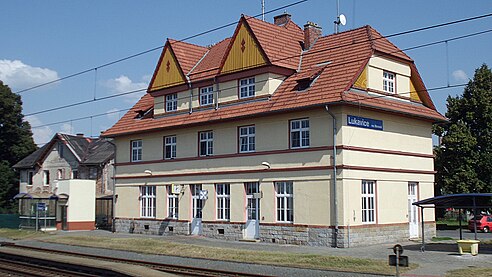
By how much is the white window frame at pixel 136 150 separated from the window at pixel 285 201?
12.1 m

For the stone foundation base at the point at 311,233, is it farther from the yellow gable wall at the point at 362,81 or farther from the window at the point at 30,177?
the window at the point at 30,177

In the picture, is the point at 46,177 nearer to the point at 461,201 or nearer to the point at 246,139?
the point at 246,139

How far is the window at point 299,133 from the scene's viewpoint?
89.5ft

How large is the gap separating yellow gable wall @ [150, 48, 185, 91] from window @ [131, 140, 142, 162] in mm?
3643

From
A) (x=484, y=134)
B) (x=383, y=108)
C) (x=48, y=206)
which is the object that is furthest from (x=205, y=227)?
(x=484, y=134)

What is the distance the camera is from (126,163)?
38031 millimetres

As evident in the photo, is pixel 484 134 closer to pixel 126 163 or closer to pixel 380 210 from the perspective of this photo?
pixel 380 210

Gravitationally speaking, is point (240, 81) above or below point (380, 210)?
above

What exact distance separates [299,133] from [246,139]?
359cm

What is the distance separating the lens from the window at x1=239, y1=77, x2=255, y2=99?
3041 cm

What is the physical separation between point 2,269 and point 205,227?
42.5 ft

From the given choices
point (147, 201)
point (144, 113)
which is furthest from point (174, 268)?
point (144, 113)

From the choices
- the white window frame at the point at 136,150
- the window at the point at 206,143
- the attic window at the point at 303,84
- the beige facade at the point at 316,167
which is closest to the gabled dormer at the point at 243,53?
the attic window at the point at 303,84

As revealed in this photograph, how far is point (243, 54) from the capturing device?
30.7m
